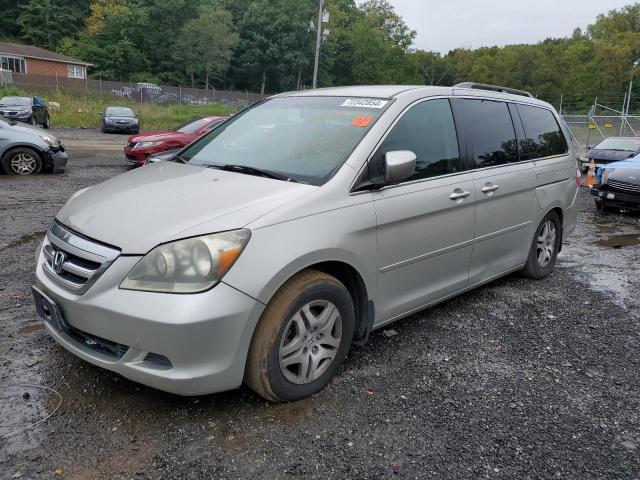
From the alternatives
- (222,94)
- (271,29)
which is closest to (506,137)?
(222,94)

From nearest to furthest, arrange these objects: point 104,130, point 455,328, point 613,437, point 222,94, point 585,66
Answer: point 613,437 → point 455,328 → point 104,130 → point 222,94 → point 585,66

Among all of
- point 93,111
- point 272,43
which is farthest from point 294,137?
point 272,43

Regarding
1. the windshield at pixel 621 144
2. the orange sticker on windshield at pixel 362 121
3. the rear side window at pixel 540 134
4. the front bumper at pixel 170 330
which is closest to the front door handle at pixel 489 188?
the rear side window at pixel 540 134

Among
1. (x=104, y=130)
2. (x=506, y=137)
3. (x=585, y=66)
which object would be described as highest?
(x=585, y=66)

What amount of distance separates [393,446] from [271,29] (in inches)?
2575

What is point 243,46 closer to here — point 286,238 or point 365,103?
point 365,103

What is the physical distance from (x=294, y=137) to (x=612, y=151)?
Answer: 1299cm

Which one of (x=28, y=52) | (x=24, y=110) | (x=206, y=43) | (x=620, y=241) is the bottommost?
(x=620, y=241)

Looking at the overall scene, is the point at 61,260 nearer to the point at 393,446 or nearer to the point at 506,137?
the point at 393,446

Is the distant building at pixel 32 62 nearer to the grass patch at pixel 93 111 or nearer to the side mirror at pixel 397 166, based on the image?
the grass patch at pixel 93 111

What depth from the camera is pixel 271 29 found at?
62.8 meters

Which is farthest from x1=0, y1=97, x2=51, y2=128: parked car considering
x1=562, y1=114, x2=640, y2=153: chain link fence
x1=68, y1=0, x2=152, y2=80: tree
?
x1=68, y1=0, x2=152, y2=80: tree

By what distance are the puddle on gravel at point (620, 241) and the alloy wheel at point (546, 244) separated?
247 cm

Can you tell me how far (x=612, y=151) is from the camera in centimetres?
1404
